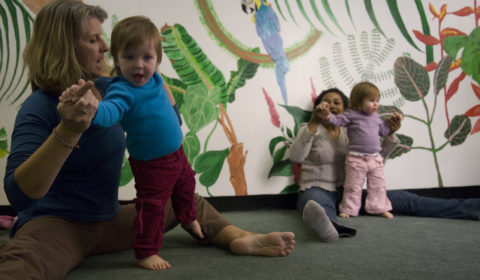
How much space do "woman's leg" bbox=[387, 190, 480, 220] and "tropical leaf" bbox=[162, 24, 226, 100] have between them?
124 centimetres

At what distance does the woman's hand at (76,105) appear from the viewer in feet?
2.89

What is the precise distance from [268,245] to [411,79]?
1.90 meters

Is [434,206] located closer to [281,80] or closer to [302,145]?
[302,145]

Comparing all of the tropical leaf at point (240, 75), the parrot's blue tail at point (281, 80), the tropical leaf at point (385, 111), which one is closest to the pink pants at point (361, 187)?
the tropical leaf at point (385, 111)

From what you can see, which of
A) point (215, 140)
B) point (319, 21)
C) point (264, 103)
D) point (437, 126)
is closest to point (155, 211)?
point (215, 140)

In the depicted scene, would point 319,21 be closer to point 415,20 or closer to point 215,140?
point 415,20

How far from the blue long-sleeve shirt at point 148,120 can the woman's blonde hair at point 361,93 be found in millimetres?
1430

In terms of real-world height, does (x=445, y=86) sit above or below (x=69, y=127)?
above

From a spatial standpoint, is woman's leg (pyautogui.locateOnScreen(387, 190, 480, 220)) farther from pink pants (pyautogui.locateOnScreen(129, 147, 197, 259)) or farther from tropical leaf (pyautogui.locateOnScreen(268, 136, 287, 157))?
pink pants (pyautogui.locateOnScreen(129, 147, 197, 259))

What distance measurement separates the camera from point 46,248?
1042 mm

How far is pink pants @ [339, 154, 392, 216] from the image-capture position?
85.0 inches

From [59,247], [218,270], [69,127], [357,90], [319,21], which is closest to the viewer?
[69,127]

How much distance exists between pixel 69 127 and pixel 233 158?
153 cm

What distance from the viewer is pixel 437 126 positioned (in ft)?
8.66
